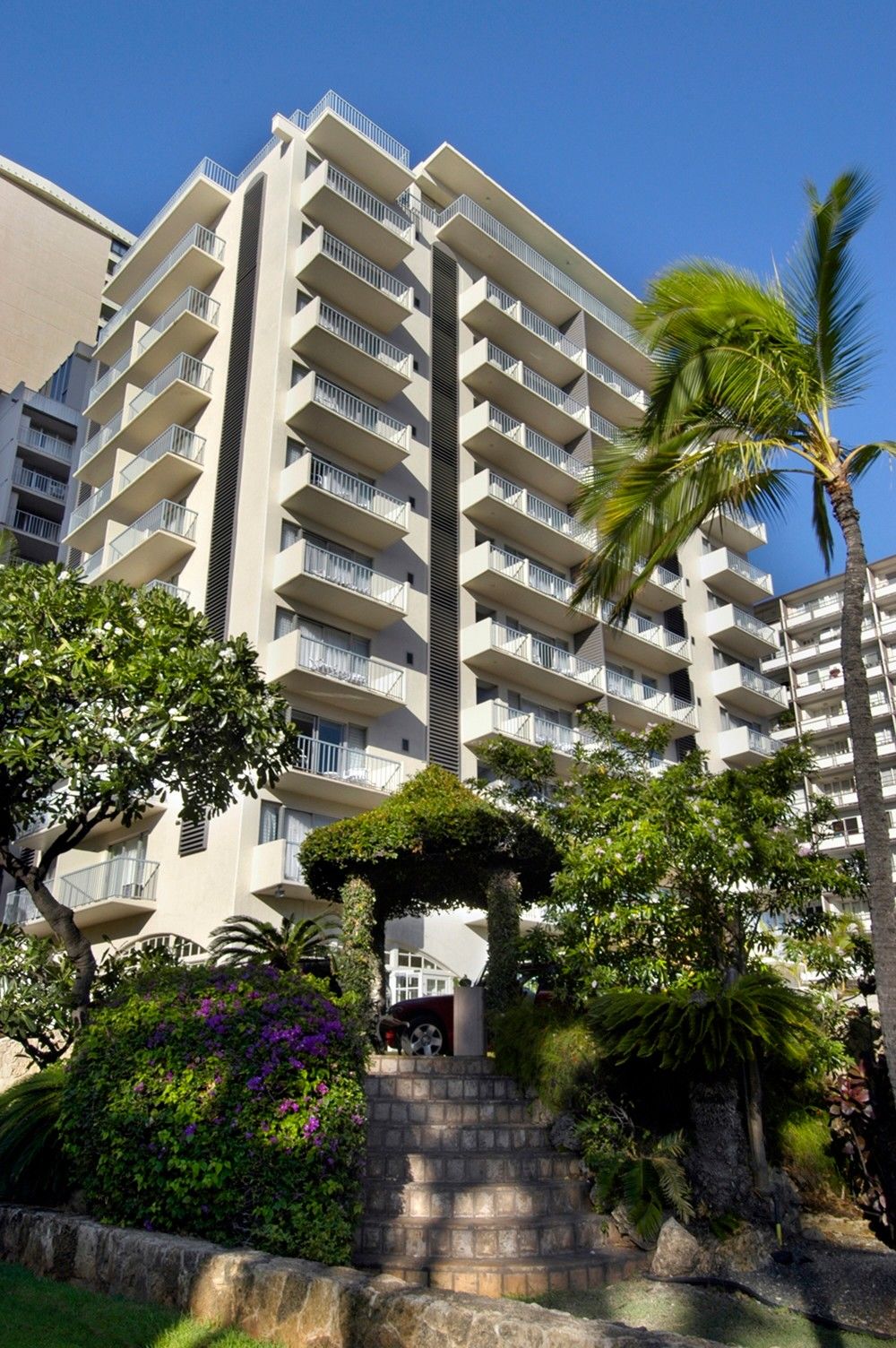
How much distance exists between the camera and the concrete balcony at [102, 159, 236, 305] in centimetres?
3322

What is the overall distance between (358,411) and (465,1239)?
23534 mm

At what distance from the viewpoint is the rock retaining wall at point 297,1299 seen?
5.50m

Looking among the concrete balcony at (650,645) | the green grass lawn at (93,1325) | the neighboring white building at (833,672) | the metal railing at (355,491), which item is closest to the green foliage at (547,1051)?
the green grass lawn at (93,1325)

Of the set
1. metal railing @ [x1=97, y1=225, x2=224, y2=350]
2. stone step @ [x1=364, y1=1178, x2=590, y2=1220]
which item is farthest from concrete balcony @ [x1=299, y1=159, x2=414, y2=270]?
stone step @ [x1=364, y1=1178, x2=590, y2=1220]

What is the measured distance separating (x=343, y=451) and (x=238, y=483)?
3210 millimetres

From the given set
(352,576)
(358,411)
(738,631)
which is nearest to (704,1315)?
(352,576)

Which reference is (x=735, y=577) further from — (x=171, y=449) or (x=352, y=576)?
(x=171, y=449)

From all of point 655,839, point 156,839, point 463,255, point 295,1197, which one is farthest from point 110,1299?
point 463,255

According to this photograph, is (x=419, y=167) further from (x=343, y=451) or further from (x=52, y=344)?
(x=52, y=344)

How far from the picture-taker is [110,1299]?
725 centimetres

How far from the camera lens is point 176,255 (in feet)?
107

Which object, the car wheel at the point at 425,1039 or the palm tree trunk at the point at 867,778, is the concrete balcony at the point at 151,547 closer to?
the car wheel at the point at 425,1039

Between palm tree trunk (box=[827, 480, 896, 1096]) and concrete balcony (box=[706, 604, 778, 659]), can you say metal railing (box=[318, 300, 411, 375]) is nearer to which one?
concrete balcony (box=[706, 604, 778, 659])

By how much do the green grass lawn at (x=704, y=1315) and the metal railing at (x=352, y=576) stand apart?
64.1 ft
